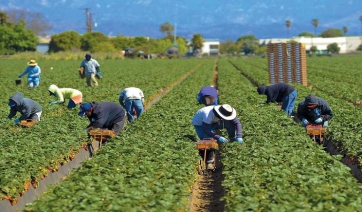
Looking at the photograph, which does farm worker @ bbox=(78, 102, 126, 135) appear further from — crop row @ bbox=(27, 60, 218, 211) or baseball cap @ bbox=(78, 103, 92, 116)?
crop row @ bbox=(27, 60, 218, 211)

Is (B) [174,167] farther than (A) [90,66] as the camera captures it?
No

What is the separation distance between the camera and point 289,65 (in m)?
30.5

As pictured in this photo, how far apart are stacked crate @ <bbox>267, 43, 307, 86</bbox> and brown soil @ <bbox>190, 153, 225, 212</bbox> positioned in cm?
1891

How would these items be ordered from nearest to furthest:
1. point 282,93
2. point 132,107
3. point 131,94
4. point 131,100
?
point 131,94, point 131,100, point 132,107, point 282,93

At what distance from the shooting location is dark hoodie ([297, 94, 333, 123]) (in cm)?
1341

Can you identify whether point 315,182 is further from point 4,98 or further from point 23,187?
point 4,98

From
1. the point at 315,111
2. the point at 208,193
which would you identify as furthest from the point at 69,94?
the point at 208,193

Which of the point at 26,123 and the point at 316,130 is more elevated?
the point at 26,123

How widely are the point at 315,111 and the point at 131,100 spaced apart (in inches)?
204

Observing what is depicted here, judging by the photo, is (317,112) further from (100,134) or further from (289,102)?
(100,134)

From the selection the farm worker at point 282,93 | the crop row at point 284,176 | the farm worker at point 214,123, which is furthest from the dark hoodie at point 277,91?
the farm worker at point 214,123

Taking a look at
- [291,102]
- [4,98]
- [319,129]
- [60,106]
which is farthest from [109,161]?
[4,98]

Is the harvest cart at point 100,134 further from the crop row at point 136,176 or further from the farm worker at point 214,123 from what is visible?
the farm worker at point 214,123

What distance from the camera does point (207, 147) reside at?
11.2 metres
